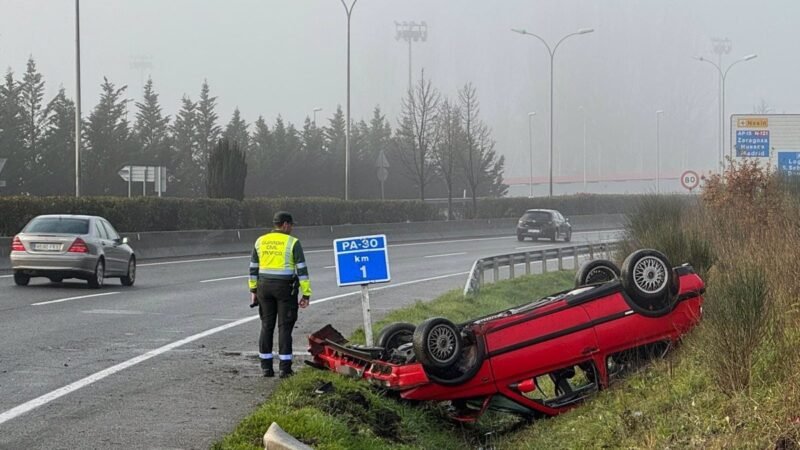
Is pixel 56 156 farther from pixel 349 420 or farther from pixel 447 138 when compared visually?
pixel 349 420

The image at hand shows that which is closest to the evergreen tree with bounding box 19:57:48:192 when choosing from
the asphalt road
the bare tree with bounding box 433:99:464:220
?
the bare tree with bounding box 433:99:464:220

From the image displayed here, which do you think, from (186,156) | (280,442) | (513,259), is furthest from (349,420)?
(186,156)

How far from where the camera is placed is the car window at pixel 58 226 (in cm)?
2256

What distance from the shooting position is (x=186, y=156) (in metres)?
92.0

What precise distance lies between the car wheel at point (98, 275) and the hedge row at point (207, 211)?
9.54 m

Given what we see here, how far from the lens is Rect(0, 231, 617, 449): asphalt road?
29.5 ft

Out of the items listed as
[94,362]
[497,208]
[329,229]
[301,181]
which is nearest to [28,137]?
[301,181]

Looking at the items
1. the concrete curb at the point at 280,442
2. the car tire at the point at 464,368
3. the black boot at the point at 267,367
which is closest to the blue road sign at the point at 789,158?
the black boot at the point at 267,367

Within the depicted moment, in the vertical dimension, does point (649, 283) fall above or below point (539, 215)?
below

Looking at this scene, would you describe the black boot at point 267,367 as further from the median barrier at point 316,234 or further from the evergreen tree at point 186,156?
the evergreen tree at point 186,156

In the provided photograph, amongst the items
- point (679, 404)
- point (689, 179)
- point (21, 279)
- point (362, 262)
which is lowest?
point (679, 404)

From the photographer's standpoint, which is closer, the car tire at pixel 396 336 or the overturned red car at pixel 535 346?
the overturned red car at pixel 535 346

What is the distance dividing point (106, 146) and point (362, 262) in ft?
240

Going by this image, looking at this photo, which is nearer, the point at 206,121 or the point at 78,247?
the point at 78,247
